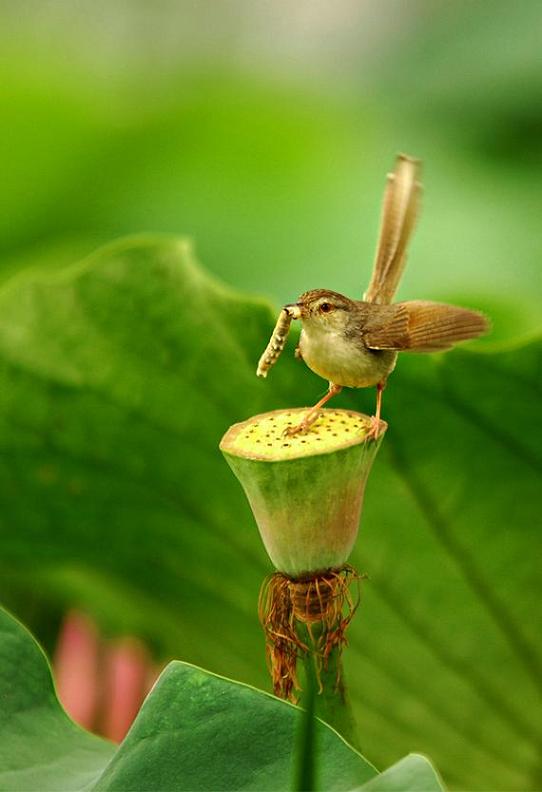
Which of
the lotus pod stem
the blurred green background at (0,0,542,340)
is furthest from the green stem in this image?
the blurred green background at (0,0,542,340)

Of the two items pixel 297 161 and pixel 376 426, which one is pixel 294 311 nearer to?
pixel 376 426

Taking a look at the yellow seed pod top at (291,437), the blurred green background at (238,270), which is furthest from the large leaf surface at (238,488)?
the yellow seed pod top at (291,437)

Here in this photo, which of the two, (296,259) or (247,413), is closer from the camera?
(247,413)

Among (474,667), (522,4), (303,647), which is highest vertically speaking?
(522,4)

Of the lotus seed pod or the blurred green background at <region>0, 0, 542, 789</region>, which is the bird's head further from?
the blurred green background at <region>0, 0, 542, 789</region>

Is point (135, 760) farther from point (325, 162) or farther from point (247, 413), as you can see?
point (325, 162)

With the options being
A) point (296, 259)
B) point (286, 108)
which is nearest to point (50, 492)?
point (296, 259)

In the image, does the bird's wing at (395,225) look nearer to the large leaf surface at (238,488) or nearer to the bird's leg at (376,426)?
the bird's leg at (376,426)

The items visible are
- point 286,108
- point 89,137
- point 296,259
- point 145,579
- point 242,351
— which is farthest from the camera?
point 286,108

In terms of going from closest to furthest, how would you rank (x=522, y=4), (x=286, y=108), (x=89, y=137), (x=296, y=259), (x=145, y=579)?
(x=145, y=579), (x=296, y=259), (x=89, y=137), (x=286, y=108), (x=522, y=4)

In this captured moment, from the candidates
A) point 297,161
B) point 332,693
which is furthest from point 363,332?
point 297,161
